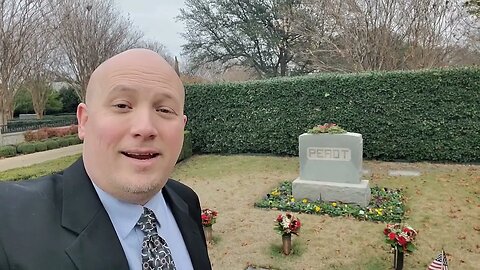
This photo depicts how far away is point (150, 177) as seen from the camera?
94 cm

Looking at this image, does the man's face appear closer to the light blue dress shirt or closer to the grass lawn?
the light blue dress shirt

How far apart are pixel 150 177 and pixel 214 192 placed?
249 inches

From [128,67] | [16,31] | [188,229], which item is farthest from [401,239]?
[16,31]

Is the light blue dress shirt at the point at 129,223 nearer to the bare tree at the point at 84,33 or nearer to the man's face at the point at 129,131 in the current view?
the man's face at the point at 129,131

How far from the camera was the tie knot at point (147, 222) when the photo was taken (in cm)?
100

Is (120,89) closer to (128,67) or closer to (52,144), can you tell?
(128,67)

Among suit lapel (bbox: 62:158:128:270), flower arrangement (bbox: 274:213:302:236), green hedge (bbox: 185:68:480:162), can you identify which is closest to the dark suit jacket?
suit lapel (bbox: 62:158:128:270)

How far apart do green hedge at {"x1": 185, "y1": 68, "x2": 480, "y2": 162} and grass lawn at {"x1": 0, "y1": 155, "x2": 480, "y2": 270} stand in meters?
1.06

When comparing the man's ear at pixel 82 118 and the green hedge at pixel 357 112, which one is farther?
the green hedge at pixel 357 112

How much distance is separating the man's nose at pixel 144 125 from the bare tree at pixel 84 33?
17132mm

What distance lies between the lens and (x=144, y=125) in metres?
0.90

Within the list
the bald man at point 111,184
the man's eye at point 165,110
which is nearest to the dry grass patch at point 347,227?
the bald man at point 111,184

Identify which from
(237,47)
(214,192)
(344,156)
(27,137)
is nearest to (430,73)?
(344,156)

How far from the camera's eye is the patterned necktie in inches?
37.9
